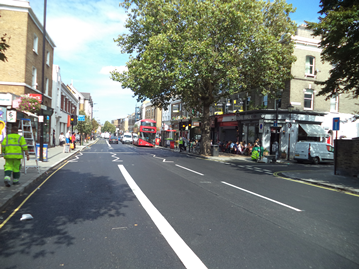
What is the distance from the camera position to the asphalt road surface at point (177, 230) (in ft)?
11.5

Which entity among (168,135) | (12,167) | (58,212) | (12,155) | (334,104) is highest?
(334,104)

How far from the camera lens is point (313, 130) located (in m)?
25.1

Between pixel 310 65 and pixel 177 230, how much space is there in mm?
25554

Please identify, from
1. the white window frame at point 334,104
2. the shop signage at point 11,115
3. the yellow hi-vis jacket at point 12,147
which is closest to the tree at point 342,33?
the yellow hi-vis jacket at point 12,147

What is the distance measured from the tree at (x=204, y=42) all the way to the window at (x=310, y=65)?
18.0 ft

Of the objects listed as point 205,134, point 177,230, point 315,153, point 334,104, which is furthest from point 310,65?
point 177,230

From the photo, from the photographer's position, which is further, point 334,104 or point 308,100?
point 334,104

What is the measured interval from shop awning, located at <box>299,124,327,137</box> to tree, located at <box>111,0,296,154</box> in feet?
23.3

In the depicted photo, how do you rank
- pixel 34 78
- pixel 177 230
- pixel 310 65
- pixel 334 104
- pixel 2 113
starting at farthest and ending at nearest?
pixel 334 104, pixel 310 65, pixel 34 78, pixel 2 113, pixel 177 230

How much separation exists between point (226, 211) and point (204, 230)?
1413 mm

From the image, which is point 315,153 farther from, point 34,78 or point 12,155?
point 34,78

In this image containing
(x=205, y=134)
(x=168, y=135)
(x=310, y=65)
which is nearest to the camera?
(x=205, y=134)

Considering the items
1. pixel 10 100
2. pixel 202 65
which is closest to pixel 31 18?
pixel 10 100

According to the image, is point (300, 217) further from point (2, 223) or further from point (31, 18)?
point (31, 18)
